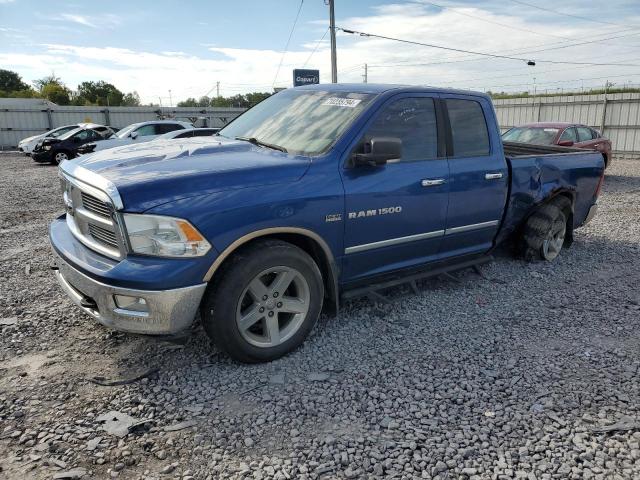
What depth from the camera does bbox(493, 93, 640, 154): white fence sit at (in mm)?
19797

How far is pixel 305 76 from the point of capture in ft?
53.3

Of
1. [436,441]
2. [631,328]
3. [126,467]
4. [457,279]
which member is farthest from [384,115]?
[126,467]

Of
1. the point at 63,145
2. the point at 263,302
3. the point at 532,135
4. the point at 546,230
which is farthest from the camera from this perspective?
the point at 63,145

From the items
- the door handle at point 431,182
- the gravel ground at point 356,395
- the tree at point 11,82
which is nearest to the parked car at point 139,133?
the gravel ground at point 356,395

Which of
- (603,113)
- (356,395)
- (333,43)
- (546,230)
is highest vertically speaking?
(333,43)

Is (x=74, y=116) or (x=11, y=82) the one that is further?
(x=11, y=82)

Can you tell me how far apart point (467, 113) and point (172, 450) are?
3866 mm

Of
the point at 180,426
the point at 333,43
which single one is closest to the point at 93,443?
the point at 180,426

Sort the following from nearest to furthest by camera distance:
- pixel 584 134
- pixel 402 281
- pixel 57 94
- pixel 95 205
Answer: pixel 95 205, pixel 402 281, pixel 584 134, pixel 57 94

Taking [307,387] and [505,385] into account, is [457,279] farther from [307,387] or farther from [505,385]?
[307,387]

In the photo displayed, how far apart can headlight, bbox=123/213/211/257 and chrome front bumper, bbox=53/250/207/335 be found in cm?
24

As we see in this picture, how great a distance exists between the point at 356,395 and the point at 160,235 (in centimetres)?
159

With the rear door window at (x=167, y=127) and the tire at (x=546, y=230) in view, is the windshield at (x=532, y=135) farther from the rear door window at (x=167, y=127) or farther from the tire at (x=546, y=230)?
the rear door window at (x=167, y=127)

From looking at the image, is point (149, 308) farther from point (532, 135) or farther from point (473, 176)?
point (532, 135)
